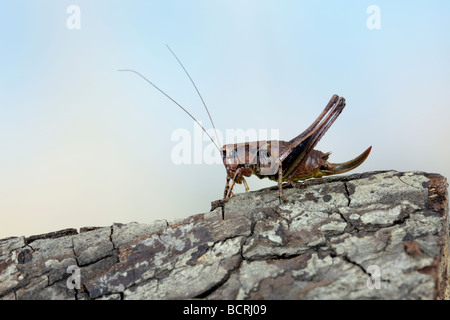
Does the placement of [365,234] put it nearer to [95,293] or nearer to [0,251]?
[95,293]

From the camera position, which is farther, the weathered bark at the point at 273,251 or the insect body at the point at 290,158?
the insect body at the point at 290,158

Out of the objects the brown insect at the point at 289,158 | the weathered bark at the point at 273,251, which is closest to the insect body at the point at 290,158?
the brown insect at the point at 289,158

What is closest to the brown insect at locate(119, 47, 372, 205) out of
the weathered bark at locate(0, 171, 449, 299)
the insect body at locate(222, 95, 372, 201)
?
the insect body at locate(222, 95, 372, 201)

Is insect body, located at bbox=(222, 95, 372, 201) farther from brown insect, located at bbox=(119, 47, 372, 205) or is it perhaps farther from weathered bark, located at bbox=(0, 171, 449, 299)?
weathered bark, located at bbox=(0, 171, 449, 299)

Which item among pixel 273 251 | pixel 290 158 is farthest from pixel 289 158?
pixel 273 251

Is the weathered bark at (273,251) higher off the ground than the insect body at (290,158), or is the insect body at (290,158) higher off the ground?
the insect body at (290,158)

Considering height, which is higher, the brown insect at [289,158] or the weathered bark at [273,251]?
the brown insect at [289,158]

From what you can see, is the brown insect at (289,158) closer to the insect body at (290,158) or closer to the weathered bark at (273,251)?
the insect body at (290,158)
